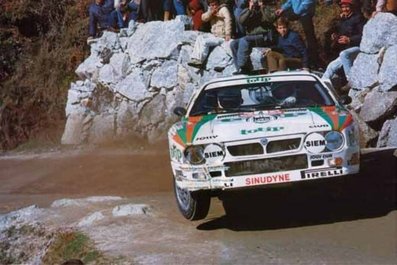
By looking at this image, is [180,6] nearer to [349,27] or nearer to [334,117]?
[349,27]

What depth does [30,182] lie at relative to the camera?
12.1 meters

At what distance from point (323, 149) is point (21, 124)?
38.0 ft

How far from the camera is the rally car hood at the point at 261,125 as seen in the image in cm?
686

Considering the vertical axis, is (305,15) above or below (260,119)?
above

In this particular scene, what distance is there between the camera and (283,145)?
22.5 ft

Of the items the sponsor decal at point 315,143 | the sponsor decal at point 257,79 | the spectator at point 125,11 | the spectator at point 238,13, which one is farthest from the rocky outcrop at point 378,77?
the spectator at point 125,11

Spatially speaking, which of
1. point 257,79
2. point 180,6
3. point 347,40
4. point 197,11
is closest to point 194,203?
point 257,79

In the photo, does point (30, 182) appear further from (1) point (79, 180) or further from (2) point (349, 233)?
(2) point (349, 233)

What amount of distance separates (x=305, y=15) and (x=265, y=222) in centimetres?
620

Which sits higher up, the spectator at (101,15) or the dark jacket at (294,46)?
the spectator at (101,15)

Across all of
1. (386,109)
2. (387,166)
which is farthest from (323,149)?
(386,109)

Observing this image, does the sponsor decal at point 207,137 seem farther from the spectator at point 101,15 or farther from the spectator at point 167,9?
the spectator at point 101,15

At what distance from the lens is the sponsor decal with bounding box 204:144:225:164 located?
6.85 m

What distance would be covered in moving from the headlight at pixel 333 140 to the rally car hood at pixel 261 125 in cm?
6
